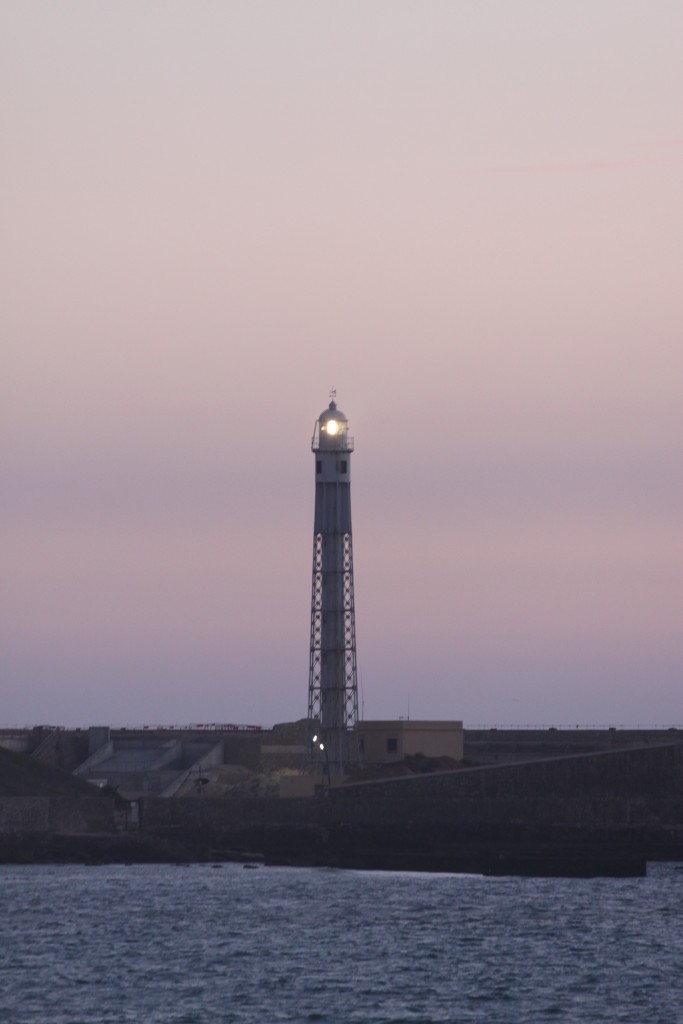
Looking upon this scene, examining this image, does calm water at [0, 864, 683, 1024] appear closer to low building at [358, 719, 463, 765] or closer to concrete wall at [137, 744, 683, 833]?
concrete wall at [137, 744, 683, 833]

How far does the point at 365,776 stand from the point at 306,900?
21265 mm

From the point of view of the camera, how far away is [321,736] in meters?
88.9

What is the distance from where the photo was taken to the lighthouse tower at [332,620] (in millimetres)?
87812

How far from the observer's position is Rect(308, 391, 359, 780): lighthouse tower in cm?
8781

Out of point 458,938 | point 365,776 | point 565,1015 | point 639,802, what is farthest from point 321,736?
point 565,1015

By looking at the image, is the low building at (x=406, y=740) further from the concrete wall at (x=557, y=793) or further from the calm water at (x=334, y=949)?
the calm water at (x=334, y=949)

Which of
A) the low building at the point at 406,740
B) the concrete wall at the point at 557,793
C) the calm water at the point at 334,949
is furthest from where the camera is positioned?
the low building at the point at 406,740

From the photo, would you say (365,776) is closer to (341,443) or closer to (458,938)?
(341,443)

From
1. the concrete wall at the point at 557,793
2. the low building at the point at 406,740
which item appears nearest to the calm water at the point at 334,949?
the concrete wall at the point at 557,793

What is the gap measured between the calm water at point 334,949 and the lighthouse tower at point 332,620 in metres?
13.8

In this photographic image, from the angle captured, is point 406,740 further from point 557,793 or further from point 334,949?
point 334,949

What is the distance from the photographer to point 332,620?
8781 cm

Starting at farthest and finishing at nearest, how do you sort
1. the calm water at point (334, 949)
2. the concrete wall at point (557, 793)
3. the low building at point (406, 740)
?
the low building at point (406, 740) < the concrete wall at point (557, 793) < the calm water at point (334, 949)

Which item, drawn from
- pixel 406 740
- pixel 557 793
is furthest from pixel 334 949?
pixel 406 740
